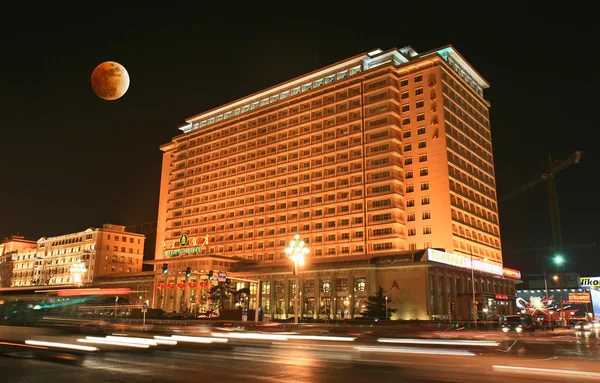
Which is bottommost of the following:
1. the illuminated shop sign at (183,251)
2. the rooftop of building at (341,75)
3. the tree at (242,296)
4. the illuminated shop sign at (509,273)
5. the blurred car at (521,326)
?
the blurred car at (521,326)

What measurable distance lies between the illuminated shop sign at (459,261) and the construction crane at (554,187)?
55.4m

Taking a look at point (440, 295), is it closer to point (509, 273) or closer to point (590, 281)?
point (509, 273)

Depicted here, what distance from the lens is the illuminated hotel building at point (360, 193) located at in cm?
8288

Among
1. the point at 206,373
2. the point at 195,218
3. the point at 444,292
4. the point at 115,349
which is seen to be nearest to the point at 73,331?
the point at 115,349

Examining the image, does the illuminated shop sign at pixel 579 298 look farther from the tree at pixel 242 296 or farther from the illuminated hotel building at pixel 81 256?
the illuminated hotel building at pixel 81 256

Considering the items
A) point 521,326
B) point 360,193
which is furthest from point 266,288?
point 521,326

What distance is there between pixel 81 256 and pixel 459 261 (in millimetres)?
113595

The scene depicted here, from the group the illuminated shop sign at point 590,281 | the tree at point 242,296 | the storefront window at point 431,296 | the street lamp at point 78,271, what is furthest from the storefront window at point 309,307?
the illuminated shop sign at point 590,281

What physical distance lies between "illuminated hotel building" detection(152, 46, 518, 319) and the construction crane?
36.0 metres

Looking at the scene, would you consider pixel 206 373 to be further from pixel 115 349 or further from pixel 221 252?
pixel 221 252

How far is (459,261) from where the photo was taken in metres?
80.4

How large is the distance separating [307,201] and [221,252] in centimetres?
2640

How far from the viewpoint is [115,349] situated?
2306 centimetres

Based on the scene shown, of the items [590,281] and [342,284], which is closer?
[342,284]
